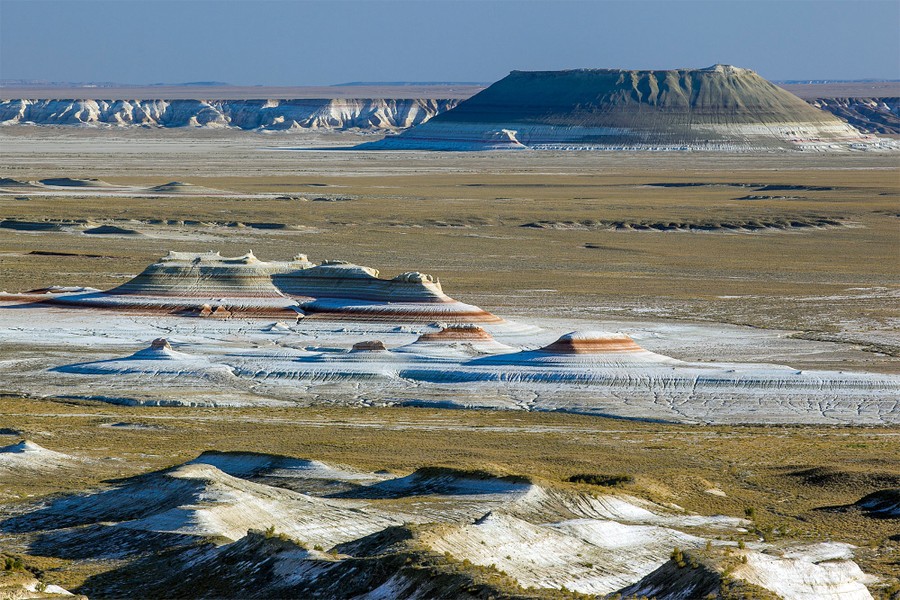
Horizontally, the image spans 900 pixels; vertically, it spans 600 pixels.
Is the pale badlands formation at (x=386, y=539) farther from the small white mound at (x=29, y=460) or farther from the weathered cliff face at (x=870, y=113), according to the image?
the weathered cliff face at (x=870, y=113)

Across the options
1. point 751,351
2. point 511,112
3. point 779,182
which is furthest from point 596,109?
point 751,351

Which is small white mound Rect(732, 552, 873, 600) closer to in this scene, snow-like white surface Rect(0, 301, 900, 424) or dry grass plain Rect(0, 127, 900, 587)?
dry grass plain Rect(0, 127, 900, 587)

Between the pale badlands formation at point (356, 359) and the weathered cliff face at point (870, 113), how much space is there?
486 ft

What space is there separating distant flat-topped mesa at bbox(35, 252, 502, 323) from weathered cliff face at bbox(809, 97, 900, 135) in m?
147

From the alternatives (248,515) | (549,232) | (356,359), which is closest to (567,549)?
(248,515)

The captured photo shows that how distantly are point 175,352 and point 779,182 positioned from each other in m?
74.8

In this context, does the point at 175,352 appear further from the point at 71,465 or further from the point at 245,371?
the point at 71,465

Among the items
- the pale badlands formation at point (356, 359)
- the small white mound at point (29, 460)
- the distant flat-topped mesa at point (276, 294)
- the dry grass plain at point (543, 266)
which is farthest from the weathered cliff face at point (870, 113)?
the small white mound at point (29, 460)

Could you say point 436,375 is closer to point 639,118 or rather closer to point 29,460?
point 29,460

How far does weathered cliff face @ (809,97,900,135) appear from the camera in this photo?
599ft

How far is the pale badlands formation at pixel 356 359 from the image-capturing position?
1144 inches

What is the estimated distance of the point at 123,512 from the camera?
59.7 feet

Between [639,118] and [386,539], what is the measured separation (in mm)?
136074

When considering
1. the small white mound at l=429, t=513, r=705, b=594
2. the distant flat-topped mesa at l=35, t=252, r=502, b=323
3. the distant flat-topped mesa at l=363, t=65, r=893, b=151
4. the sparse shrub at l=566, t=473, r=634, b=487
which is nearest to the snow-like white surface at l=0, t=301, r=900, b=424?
the distant flat-topped mesa at l=35, t=252, r=502, b=323
